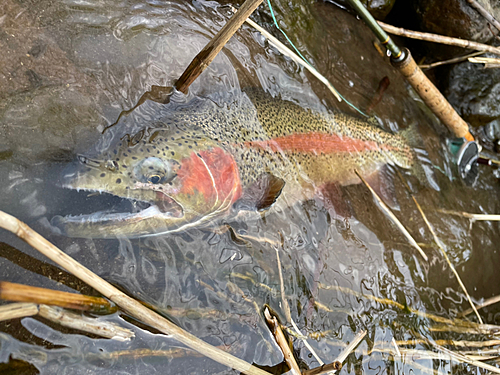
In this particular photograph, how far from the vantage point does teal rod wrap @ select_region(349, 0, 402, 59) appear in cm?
279

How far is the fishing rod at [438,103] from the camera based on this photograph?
3.22 metres

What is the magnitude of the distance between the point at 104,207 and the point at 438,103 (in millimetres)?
3674

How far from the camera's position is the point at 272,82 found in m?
3.08

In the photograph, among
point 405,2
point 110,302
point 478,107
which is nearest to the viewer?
point 110,302

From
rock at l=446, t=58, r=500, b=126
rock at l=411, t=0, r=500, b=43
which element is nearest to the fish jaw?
rock at l=411, t=0, r=500, b=43

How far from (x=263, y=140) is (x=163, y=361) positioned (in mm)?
1766

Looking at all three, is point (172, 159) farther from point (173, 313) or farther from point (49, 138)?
point (173, 313)

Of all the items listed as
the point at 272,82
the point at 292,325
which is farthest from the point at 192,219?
the point at 272,82

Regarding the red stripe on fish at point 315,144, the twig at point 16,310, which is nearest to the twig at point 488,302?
the red stripe on fish at point 315,144

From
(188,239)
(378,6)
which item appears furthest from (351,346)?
(378,6)

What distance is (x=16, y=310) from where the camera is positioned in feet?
4.53

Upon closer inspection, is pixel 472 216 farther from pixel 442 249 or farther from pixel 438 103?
pixel 438 103

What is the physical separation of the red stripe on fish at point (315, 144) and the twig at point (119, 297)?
149 centimetres

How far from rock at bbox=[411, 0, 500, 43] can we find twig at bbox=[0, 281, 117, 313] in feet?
15.0
